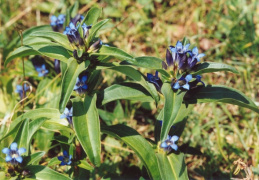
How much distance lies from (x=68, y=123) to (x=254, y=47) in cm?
277

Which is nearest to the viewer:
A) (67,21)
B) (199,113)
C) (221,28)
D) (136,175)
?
(136,175)

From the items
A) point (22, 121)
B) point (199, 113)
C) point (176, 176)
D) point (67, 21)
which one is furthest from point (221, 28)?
point (22, 121)

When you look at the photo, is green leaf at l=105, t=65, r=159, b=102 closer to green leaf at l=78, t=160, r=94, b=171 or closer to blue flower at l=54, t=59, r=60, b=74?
green leaf at l=78, t=160, r=94, b=171

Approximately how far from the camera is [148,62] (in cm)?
256

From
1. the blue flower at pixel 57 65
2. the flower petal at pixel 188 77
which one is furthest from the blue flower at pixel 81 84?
the blue flower at pixel 57 65

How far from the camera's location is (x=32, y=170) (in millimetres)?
2541

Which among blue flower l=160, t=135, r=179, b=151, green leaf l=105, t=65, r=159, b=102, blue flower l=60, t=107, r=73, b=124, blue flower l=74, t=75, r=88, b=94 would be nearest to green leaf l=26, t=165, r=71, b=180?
blue flower l=60, t=107, r=73, b=124

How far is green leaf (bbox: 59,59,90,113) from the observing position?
2.32 m

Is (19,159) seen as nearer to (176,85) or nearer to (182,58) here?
(176,85)

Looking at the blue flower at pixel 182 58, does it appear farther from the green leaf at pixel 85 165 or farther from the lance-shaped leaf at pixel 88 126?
the green leaf at pixel 85 165

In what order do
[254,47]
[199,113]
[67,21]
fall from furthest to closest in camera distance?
[254,47]
[199,113]
[67,21]

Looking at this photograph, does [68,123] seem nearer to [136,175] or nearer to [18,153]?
[18,153]

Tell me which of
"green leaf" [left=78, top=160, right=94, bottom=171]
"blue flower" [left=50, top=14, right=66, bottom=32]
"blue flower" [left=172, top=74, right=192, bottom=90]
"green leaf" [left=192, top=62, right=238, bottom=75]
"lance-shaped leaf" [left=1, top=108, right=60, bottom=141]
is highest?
"blue flower" [left=50, top=14, right=66, bottom=32]

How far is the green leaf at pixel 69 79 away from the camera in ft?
7.60
